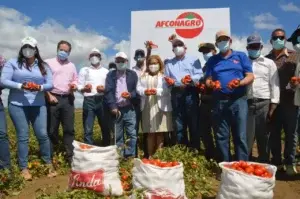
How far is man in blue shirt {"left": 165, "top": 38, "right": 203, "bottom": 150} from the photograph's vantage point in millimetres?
5828

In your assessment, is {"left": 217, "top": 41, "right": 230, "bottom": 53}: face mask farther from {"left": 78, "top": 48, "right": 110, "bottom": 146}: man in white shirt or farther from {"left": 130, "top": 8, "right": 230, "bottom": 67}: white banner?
{"left": 130, "top": 8, "right": 230, "bottom": 67}: white banner

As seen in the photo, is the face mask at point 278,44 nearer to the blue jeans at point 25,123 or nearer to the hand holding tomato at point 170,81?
the hand holding tomato at point 170,81

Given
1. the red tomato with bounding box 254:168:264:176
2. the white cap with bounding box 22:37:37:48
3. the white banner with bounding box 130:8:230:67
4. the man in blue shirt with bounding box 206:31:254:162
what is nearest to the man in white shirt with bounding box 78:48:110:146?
the white cap with bounding box 22:37:37:48

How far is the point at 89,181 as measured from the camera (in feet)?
13.3

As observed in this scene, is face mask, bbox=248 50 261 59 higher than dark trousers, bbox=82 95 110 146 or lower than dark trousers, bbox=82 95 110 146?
higher

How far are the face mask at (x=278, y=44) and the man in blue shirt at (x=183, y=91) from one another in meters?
1.14

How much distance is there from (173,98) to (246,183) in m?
2.52

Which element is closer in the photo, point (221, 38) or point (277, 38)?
point (221, 38)

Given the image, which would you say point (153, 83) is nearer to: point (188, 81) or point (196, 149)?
point (188, 81)

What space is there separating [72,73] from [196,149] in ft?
7.58

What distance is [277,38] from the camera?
557 cm

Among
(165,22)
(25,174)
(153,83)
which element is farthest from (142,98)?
(165,22)

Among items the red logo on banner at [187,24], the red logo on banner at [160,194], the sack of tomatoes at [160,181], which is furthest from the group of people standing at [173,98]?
the red logo on banner at [187,24]

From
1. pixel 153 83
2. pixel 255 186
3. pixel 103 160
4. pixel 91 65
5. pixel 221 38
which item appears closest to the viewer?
pixel 255 186
